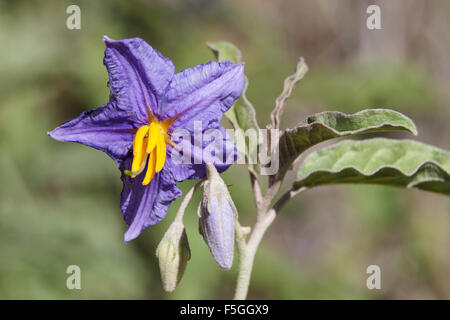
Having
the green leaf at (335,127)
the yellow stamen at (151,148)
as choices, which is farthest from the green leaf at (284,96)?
the yellow stamen at (151,148)

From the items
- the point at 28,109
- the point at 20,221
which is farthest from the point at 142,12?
the point at 20,221

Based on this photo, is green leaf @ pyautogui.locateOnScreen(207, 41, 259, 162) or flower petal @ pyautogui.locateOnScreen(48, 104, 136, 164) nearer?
flower petal @ pyautogui.locateOnScreen(48, 104, 136, 164)

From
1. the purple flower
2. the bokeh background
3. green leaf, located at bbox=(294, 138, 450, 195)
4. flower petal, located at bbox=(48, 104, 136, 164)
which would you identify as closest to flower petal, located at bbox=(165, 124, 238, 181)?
the purple flower

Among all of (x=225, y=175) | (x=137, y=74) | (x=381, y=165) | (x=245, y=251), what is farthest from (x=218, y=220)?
(x=225, y=175)

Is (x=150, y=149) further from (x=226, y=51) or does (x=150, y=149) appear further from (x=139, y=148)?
(x=226, y=51)

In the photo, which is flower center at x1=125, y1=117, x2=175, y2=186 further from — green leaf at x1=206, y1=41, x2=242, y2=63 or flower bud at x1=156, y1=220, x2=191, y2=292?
green leaf at x1=206, y1=41, x2=242, y2=63

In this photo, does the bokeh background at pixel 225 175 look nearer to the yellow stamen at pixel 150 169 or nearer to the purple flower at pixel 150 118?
the purple flower at pixel 150 118

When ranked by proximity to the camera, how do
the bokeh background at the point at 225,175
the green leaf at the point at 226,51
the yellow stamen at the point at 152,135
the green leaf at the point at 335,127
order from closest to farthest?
the green leaf at the point at 335,127 → the yellow stamen at the point at 152,135 → the green leaf at the point at 226,51 → the bokeh background at the point at 225,175
